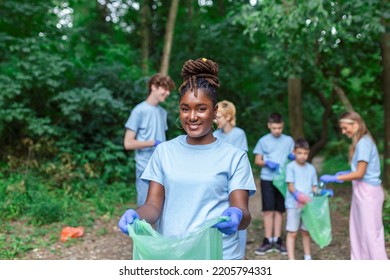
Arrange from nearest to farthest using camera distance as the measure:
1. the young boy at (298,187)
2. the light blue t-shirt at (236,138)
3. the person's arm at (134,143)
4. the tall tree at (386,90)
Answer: the person's arm at (134,143), the light blue t-shirt at (236,138), the young boy at (298,187), the tall tree at (386,90)

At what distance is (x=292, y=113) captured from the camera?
1111cm

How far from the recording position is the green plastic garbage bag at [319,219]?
4.88m

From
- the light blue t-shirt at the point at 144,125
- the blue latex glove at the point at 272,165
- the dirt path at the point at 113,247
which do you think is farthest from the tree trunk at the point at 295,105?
the light blue t-shirt at the point at 144,125

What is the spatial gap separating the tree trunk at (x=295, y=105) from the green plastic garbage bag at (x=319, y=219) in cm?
623

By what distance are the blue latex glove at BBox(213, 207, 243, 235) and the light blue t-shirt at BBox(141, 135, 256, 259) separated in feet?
0.46

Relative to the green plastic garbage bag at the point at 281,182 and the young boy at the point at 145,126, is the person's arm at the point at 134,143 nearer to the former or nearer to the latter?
the young boy at the point at 145,126

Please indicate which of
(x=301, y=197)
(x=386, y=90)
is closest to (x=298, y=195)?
(x=301, y=197)

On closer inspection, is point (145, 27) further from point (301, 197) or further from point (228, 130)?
point (301, 197)

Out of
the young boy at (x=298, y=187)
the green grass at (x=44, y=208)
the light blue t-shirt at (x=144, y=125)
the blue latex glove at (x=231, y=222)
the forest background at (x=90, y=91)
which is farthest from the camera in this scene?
the forest background at (x=90, y=91)

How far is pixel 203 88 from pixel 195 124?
0.56 feet

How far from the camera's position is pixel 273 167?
5590 mm

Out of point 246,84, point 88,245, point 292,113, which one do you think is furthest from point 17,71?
point 246,84

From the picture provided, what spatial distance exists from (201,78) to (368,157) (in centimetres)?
267
